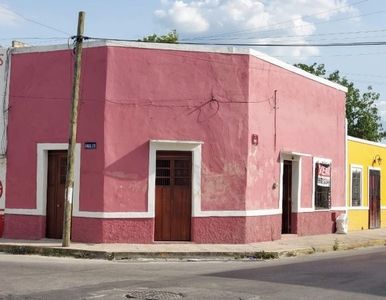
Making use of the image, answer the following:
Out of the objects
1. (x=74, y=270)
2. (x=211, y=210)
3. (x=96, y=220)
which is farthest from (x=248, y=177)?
(x=74, y=270)

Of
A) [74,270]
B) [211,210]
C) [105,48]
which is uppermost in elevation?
[105,48]

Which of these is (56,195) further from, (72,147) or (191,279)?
(191,279)

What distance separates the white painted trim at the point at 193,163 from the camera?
1678 centimetres

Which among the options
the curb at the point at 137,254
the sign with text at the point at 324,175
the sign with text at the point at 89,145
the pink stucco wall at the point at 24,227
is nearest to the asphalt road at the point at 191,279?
the curb at the point at 137,254

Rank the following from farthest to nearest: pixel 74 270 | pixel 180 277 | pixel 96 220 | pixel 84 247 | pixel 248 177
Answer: pixel 248 177, pixel 96 220, pixel 84 247, pixel 74 270, pixel 180 277

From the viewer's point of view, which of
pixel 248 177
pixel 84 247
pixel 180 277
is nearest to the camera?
pixel 180 277

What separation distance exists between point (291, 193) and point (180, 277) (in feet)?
32.9

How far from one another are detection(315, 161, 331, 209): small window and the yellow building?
7.27ft

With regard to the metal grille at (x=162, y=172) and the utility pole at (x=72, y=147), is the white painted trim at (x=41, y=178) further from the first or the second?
the metal grille at (x=162, y=172)

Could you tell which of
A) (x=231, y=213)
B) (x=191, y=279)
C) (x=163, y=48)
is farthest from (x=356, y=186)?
(x=191, y=279)

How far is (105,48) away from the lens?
16.8 meters

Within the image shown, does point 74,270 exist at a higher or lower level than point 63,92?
lower

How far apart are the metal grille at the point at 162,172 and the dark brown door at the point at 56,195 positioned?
8.79 feet

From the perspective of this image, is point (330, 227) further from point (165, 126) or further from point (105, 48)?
point (105, 48)
